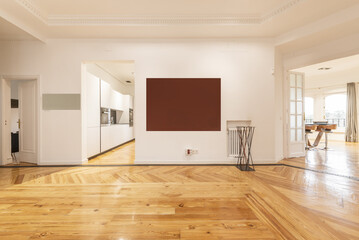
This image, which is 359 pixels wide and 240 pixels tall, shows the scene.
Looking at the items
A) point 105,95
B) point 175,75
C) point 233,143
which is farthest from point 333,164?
point 105,95

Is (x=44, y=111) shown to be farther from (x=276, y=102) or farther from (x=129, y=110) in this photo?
(x=276, y=102)

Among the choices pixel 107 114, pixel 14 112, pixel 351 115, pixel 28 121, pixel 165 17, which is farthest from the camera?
pixel 351 115

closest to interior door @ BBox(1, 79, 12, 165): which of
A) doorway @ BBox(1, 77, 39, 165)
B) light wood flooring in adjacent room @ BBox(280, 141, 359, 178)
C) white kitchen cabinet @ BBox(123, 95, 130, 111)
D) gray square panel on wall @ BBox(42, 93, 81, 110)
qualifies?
doorway @ BBox(1, 77, 39, 165)

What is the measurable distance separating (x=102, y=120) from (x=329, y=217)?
5.39 metres

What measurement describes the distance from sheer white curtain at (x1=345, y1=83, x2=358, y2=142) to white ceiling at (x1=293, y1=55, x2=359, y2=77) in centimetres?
94

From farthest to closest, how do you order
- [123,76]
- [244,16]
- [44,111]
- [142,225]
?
[123,76]
[44,111]
[244,16]
[142,225]

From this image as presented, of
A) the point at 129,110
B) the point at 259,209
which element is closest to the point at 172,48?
the point at 259,209

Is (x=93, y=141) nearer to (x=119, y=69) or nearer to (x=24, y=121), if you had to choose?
(x=24, y=121)

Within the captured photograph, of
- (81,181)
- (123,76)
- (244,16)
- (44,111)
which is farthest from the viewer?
(123,76)

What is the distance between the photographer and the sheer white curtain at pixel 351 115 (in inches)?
296

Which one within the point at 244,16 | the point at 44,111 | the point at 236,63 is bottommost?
the point at 44,111

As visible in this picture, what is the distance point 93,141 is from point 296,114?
555cm

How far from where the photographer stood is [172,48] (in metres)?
4.18

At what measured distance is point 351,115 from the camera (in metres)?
7.62
